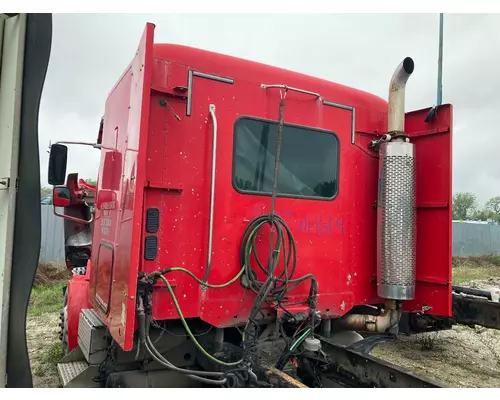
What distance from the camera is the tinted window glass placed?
3.35 m

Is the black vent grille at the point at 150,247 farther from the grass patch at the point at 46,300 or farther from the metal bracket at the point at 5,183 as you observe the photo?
the grass patch at the point at 46,300

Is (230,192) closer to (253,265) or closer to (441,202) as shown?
(253,265)

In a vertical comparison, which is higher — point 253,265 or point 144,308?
point 253,265

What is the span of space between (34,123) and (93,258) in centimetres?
217

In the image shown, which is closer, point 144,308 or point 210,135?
point 144,308

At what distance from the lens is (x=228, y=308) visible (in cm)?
321

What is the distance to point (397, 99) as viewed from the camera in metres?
3.79

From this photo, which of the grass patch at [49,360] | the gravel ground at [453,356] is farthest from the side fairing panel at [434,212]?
the grass patch at [49,360]

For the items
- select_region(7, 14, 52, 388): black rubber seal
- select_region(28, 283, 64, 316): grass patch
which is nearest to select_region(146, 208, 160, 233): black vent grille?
select_region(7, 14, 52, 388): black rubber seal

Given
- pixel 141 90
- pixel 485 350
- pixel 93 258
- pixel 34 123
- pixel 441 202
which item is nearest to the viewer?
pixel 34 123

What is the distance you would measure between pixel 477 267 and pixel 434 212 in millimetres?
20552

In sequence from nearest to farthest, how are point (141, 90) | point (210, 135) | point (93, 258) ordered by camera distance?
1. point (141, 90)
2. point (210, 135)
3. point (93, 258)

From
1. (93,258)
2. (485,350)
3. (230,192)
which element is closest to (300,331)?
(230,192)

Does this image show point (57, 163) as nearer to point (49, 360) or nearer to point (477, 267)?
point (49, 360)
